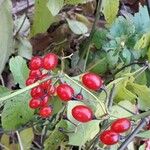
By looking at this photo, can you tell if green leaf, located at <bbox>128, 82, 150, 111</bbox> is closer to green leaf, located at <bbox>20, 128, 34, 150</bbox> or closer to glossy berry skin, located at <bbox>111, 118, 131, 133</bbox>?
glossy berry skin, located at <bbox>111, 118, 131, 133</bbox>

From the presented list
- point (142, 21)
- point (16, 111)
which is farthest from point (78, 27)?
point (16, 111)

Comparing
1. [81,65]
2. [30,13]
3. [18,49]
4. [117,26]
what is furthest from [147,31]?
[30,13]

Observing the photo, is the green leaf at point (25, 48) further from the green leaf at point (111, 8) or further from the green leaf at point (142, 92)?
the green leaf at point (142, 92)

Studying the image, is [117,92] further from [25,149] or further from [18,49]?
[18,49]

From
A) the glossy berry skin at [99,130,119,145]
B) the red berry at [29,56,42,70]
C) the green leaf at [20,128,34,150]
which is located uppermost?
the red berry at [29,56,42,70]

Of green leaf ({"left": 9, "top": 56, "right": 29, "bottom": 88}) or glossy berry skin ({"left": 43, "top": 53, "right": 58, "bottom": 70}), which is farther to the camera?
green leaf ({"left": 9, "top": 56, "right": 29, "bottom": 88})

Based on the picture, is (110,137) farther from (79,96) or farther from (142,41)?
(142,41)

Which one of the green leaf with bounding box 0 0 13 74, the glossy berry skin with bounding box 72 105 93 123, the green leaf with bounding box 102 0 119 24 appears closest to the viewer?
the glossy berry skin with bounding box 72 105 93 123

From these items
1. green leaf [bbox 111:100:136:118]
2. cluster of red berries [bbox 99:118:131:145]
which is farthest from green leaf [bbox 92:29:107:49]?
cluster of red berries [bbox 99:118:131:145]

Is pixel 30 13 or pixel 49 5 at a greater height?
pixel 49 5
